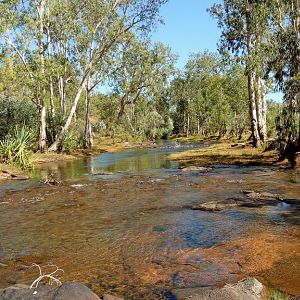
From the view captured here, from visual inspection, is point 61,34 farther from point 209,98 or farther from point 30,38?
point 209,98

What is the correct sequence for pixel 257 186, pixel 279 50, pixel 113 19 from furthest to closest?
pixel 113 19 → pixel 279 50 → pixel 257 186

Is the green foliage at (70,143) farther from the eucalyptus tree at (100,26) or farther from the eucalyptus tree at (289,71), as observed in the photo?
the eucalyptus tree at (289,71)

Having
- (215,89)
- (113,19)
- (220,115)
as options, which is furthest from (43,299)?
(215,89)

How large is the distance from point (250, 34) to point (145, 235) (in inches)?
1091

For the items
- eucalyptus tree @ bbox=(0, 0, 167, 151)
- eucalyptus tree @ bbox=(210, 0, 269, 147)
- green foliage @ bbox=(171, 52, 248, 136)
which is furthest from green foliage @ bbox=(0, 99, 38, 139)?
green foliage @ bbox=(171, 52, 248, 136)

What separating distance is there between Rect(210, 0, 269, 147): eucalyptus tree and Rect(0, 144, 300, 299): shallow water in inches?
616

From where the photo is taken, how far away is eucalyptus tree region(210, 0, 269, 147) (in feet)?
102

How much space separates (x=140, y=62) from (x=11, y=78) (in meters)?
23.7

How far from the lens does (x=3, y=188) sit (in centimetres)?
1989

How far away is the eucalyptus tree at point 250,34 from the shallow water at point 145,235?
15.6 metres

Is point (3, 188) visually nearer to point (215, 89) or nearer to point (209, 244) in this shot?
point (209, 244)

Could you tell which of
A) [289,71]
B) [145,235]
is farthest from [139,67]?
[145,235]

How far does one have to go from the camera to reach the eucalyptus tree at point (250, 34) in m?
30.9

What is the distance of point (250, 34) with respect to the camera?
34031 millimetres
